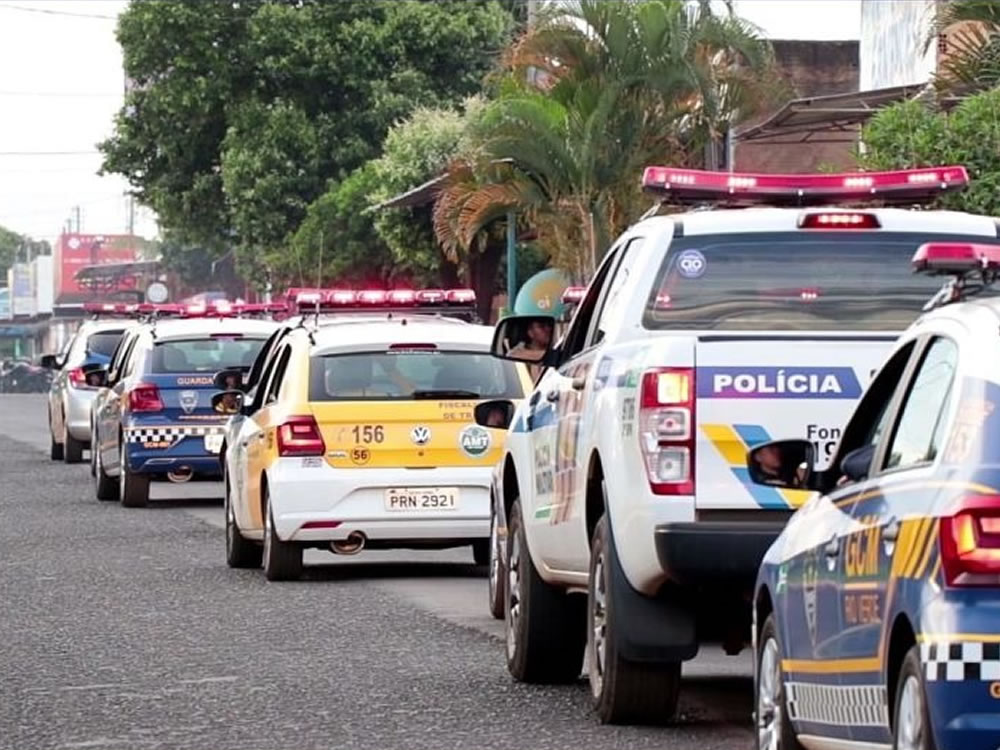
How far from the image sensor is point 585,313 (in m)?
12.0

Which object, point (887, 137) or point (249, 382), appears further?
point (887, 137)

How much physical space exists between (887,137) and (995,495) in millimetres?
17543

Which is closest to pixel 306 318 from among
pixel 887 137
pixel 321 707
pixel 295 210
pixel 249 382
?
pixel 249 382

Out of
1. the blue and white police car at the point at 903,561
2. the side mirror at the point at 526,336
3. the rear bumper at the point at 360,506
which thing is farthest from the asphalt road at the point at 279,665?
the blue and white police car at the point at 903,561

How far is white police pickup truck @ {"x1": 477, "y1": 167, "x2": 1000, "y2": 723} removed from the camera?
32.7 feet

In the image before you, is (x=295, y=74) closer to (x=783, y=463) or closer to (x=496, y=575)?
(x=496, y=575)

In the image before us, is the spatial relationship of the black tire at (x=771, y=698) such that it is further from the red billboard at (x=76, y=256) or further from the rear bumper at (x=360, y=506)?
the red billboard at (x=76, y=256)

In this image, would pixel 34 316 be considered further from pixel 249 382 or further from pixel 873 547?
pixel 873 547

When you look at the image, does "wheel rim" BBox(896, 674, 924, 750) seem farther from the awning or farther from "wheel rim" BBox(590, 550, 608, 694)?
the awning

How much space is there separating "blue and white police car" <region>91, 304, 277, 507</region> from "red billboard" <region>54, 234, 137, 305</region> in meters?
137

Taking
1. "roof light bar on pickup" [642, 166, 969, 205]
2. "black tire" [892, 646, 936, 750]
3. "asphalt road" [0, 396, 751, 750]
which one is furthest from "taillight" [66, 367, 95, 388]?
"black tire" [892, 646, 936, 750]

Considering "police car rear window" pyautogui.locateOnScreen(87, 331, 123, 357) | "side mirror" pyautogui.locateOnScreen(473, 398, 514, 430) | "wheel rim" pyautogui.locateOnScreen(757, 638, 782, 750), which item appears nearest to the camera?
"wheel rim" pyautogui.locateOnScreen(757, 638, 782, 750)

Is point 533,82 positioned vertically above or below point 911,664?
above

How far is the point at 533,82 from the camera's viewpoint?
36.3m
